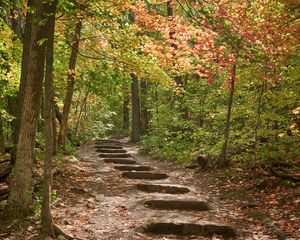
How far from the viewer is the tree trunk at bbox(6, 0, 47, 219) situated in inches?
237

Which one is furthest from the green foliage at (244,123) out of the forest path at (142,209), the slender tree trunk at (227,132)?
the forest path at (142,209)

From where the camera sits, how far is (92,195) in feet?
29.0

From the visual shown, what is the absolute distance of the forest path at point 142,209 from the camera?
657 cm

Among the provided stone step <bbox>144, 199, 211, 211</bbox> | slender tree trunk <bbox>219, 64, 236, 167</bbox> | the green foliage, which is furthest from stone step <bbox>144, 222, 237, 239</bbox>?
slender tree trunk <bbox>219, 64, 236, 167</bbox>

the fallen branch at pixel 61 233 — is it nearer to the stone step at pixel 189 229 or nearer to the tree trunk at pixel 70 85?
the stone step at pixel 189 229

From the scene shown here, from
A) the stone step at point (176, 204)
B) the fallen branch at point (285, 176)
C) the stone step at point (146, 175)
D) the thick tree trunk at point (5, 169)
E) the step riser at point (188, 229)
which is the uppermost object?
the fallen branch at point (285, 176)

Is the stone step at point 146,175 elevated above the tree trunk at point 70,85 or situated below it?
below

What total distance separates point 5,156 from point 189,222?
6289mm

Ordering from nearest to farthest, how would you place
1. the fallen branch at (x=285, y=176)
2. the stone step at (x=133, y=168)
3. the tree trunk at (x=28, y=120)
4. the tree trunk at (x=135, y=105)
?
the tree trunk at (x=28, y=120), the fallen branch at (x=285, y=176), the stone step at (x=133, y=168), the tree trunk at (x=135, y=105)

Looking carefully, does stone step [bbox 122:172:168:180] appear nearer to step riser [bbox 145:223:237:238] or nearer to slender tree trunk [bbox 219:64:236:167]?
slender tree trunk [bbox 219:64:236:167]

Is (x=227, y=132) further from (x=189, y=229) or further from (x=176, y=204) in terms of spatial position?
(x=189, y=229)

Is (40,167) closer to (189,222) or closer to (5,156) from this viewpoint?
(5,156)

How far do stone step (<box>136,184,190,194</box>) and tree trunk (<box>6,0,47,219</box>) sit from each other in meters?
4.25

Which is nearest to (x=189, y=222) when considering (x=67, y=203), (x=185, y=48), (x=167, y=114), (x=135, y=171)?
(x=67, y=203)
